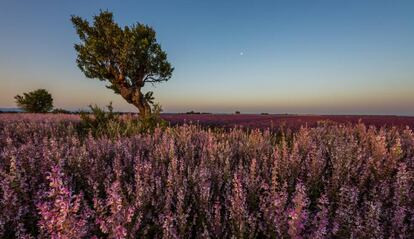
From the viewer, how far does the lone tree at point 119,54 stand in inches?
689

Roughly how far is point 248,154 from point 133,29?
15354 millimetres

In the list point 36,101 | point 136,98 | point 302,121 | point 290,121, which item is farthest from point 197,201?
point 36,101

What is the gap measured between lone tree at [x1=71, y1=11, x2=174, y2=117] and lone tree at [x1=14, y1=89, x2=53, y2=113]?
31259 mm

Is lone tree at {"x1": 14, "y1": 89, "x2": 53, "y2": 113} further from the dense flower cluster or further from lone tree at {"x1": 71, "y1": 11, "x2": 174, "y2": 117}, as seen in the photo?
the dense flower cluster

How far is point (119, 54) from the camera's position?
1788 centimetres

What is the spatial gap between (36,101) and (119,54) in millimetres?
34997

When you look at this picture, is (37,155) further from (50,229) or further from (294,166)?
(294,166)

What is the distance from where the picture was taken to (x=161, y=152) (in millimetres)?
3826

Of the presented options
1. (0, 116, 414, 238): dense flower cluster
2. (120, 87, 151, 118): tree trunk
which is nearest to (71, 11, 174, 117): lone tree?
(120, 87, 151, 118): tree trunk

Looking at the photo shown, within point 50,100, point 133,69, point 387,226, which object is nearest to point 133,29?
point 133,69

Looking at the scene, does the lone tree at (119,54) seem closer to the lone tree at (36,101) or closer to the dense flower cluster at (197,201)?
the dense flower cluster at (197,201)

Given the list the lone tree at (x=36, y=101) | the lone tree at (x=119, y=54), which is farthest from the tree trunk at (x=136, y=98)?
the lone tree at (x=36, y=101)

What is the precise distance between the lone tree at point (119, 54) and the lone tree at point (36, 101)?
31.3m

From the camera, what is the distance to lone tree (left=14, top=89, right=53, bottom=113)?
44647 millimetres
